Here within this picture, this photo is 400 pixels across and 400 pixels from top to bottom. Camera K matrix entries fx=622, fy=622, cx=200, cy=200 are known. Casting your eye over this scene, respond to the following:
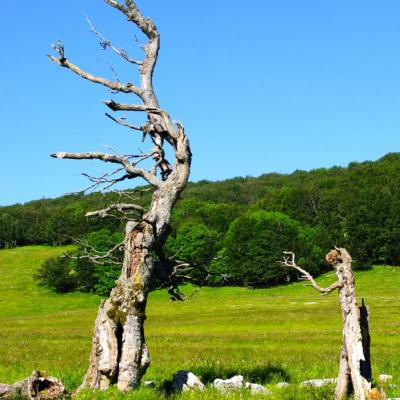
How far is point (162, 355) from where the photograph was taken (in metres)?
24.5

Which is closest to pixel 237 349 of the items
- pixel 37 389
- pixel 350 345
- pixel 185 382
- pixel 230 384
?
pixel 230 384

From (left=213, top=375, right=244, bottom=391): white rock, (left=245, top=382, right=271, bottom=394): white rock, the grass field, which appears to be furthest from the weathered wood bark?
(left=245, top=382, right=271, bottom=394): white rock

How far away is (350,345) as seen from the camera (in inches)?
455

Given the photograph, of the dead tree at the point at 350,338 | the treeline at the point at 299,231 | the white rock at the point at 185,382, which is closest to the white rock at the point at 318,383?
the dead tree at the point at 350,338

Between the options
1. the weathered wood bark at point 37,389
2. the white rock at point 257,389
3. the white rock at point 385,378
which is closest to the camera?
the weathered wood bark at point 37,389

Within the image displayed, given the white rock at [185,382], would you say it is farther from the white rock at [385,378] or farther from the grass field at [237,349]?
the white rock at [385,378]

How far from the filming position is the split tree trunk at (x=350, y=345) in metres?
11.5

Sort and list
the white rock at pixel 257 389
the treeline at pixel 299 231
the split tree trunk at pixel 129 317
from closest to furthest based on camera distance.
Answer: the split tree trunk at pixel 129 317 < the white rock at pixel 257 389 < the treeline at pixel 299 231

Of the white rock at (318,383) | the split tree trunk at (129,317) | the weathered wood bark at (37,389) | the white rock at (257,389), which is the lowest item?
the white rock at (318,383)

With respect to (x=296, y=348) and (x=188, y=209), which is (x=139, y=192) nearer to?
(x=296, y=348)

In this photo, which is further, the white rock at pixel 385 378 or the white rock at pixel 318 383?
the white rock at pixel 385 378

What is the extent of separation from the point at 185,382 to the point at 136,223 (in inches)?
140

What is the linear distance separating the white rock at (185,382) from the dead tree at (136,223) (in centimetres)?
116

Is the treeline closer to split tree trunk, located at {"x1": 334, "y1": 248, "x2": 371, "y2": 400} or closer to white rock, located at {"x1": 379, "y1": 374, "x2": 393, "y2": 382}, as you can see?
white rock, located at {"x1": 379, "y1": 374, "x2": 393, "y2": 382}
